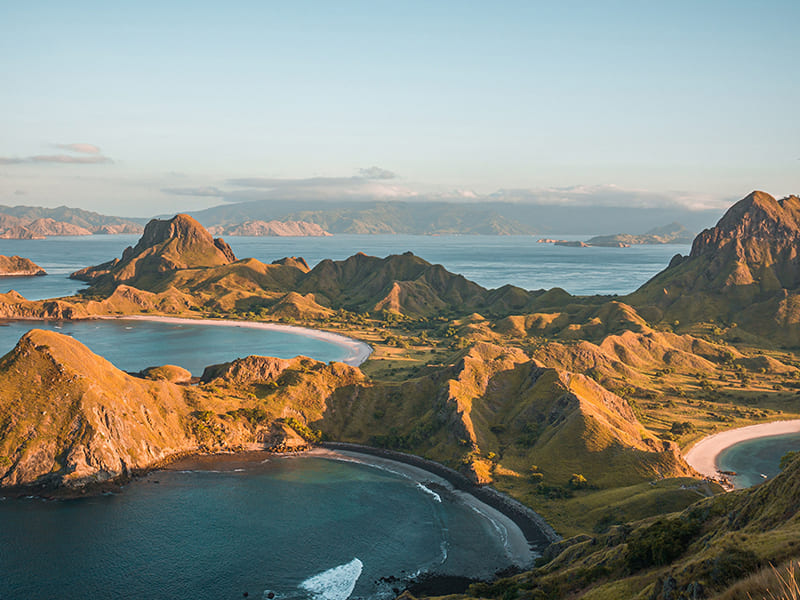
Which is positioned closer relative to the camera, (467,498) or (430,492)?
(467,498)

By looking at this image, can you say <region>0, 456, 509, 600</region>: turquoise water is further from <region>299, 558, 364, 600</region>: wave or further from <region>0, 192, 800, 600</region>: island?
<region>0, 192, 800, 600</region>: island

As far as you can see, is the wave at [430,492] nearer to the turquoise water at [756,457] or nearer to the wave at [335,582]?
the wave at [335,582]

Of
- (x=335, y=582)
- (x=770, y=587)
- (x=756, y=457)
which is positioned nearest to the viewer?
(x=770, y=587)

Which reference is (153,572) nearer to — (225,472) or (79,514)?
(79,514)

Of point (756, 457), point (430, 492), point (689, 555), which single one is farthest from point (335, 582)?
point (756, 457)

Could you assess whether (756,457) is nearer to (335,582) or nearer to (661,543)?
(661,543)

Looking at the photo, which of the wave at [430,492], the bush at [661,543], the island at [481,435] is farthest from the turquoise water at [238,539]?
the bush at [661,543]

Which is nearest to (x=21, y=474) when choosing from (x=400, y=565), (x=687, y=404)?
(x=400, y=565)

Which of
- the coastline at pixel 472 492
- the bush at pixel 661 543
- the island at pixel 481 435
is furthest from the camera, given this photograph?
the coastline at pixel 472 492
